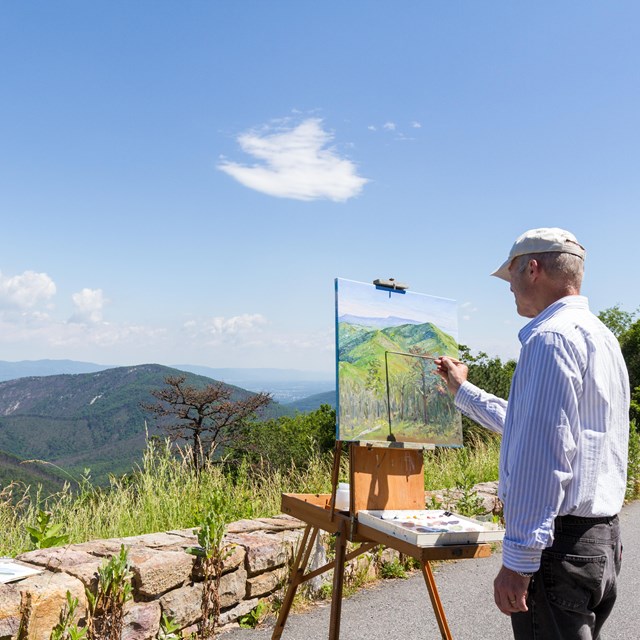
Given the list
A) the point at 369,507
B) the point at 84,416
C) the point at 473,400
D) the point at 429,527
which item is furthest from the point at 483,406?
the point at 84,416

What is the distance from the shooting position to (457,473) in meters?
7.77

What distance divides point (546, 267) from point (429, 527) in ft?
4.26

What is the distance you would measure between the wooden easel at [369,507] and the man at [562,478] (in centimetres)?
75

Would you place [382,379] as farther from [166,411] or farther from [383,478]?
[166,411]

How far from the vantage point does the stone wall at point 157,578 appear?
310 centimetres

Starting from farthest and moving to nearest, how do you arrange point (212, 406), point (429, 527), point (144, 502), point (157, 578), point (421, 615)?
point (212, 406)
point (144, 502)
point (421, 615)
point (157, 578)
point (429, 527)

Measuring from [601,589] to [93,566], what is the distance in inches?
100

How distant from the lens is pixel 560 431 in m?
1.94

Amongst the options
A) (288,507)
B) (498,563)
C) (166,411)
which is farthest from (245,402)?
(288,507)

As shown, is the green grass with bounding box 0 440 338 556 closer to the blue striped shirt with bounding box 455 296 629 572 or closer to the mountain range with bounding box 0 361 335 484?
the blue striped shirt with bounding box 455 296 629 572

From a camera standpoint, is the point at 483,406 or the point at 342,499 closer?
the point at 483,406

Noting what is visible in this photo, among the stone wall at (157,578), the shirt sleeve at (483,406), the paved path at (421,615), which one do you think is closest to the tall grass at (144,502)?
the stone wall at (157,578)

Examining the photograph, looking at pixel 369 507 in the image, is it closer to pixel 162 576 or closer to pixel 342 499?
pixel 342 499

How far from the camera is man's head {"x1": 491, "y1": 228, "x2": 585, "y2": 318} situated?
222cm
